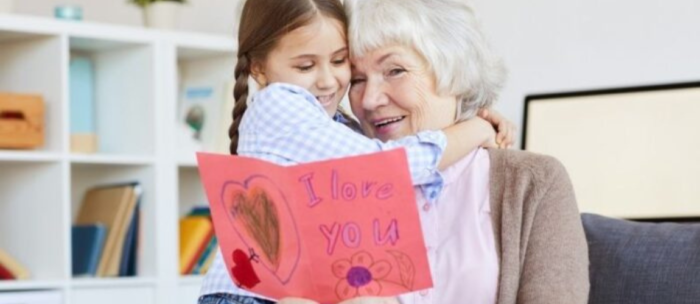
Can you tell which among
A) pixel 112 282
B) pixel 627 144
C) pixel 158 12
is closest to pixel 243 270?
pixel 627 144

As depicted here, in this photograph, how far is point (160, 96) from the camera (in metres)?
4.26

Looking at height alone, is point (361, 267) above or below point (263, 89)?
below

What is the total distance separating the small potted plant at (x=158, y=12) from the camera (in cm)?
435

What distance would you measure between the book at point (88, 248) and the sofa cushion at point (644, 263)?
2344mm

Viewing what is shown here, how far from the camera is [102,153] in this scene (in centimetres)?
439

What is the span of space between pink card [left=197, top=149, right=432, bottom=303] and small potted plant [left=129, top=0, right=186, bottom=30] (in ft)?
8.83

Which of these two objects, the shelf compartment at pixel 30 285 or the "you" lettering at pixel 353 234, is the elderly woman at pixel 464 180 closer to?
the "you" lettering at pixel 353 234

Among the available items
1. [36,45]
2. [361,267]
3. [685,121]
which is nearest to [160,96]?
[36,45]

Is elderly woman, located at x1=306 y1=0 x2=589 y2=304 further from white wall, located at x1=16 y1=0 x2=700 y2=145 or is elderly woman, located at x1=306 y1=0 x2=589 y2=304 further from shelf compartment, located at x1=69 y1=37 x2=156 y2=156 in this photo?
shelf compartment, located at x1=69 y1=37 x2=156 y2=156

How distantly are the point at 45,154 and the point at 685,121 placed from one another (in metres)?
1.85

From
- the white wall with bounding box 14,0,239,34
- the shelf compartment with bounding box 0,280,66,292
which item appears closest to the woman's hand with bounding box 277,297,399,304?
the shelf compartment with bounding box 0,280,66,292

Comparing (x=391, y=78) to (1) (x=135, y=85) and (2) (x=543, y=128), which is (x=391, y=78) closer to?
(2) (x=543, y=128)

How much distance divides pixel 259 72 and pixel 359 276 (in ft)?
1.53

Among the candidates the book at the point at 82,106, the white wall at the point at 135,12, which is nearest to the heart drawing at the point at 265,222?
the book at the point at 82,106
